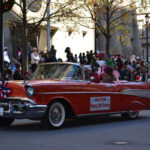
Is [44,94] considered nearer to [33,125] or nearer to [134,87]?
[33,125]

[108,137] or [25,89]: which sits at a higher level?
[25,89]

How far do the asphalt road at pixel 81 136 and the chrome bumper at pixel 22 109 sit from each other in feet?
1.19

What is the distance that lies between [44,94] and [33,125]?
1.49m

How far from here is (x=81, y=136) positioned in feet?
30.0

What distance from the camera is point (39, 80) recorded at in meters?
10.6

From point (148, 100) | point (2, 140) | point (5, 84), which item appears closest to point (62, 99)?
point (5, 84)

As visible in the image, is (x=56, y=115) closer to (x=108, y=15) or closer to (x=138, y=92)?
(x=138, y=92)

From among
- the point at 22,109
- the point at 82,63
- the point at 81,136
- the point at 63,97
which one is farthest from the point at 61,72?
the point at 82,63

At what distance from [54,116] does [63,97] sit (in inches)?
18.5

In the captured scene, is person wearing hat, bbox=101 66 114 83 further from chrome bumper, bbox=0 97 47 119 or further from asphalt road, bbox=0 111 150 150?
chrome bumper, bbox=0 97 47 119

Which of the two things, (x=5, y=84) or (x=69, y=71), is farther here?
(x=69, y=71)

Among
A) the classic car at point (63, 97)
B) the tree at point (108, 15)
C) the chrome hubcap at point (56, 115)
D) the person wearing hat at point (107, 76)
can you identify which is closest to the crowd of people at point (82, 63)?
the person wearing hat at point (107, 76)

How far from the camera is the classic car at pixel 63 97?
9.72m

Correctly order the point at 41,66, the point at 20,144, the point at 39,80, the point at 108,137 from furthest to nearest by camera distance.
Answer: the point at 41,66, the point at 39,80, the point at 108,137, the point at 20,144
